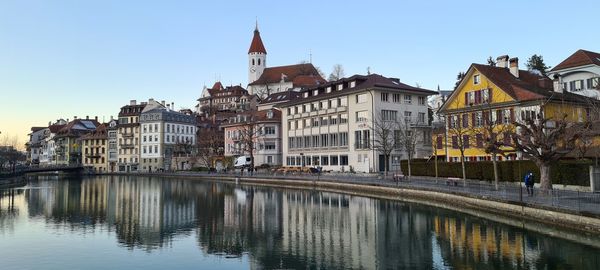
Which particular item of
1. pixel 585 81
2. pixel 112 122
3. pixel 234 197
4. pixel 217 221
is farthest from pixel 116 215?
pixel 112 122

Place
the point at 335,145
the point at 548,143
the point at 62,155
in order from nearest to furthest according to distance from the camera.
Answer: the point at 548,143 < the point at 335,145 < the point at 62,155

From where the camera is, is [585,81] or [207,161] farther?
[207,161]

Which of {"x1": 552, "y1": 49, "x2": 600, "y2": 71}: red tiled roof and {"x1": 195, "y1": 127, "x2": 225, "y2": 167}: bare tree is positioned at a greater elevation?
{"x1": 552, "y1": 49, "x2": 600, "y2": 71}: red tiled roof

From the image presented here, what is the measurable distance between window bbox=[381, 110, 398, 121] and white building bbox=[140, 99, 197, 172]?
67.4 metres

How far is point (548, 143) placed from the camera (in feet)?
119

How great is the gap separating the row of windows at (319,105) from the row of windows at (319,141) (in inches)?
179

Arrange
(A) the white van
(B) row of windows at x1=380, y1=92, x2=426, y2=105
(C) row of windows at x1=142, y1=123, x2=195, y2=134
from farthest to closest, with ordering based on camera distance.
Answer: (C) row of windows at x1=142, y1=123, x2=195, y2=134 → (A) the white van → (B) row of windows at x1=380, y1=92, x2=426, y2=105

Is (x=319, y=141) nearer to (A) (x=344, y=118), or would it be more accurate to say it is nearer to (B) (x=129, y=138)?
(A) (x=344, y=118)

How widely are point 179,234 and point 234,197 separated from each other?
24779 millimetres

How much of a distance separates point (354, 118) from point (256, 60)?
10708cm

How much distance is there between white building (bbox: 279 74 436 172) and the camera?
72.0 metres

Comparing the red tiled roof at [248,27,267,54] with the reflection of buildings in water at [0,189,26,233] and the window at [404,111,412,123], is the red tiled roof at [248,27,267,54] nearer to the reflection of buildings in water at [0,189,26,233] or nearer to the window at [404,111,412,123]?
the window at [404,111,412,123]

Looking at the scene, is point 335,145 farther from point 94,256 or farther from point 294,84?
point 294,84

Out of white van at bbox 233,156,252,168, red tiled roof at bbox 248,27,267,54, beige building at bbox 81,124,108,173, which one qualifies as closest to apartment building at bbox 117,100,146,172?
beige building at bbox 81,124,108,173
